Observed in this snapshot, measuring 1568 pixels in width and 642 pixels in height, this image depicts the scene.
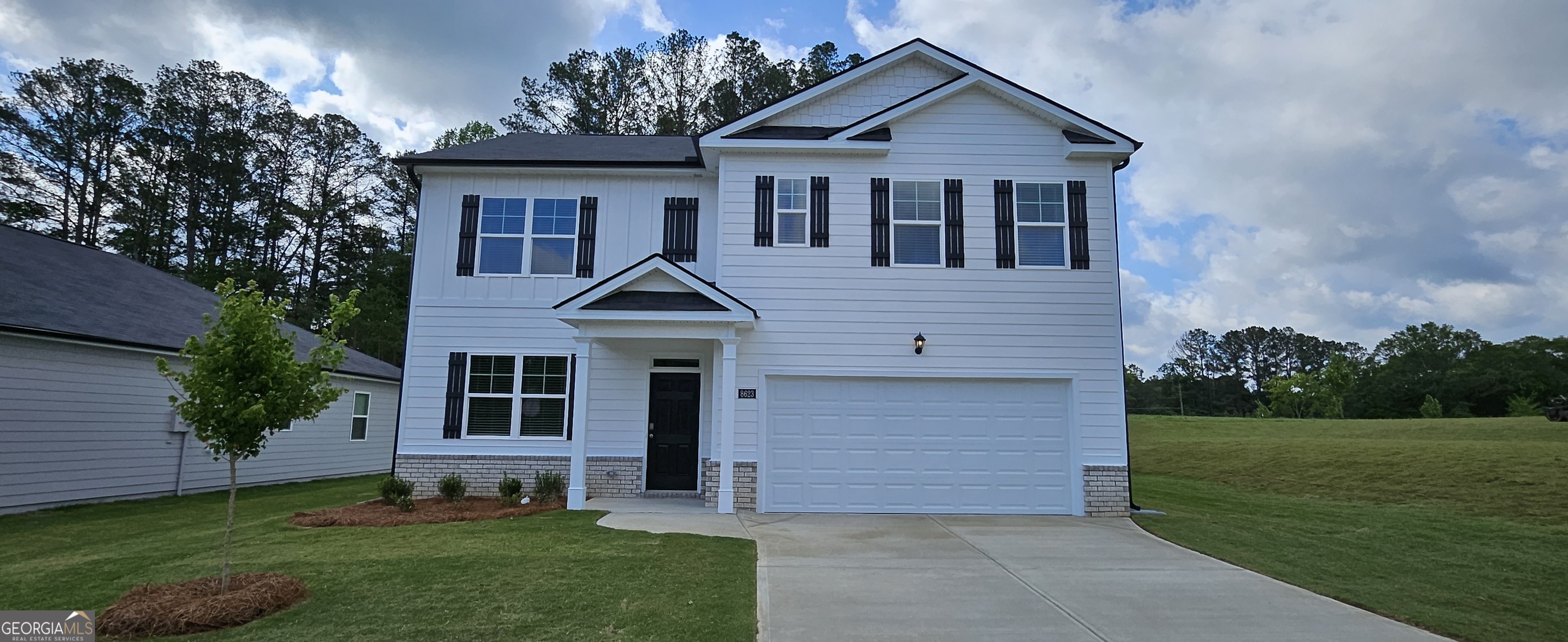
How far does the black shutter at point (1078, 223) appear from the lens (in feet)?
38.3

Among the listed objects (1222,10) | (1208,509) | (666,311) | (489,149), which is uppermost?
(1222,10)

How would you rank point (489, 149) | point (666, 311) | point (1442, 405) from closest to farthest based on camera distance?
point (666, 311) < point (489, 149) < point (1442, 405)

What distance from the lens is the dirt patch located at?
4.97 metres

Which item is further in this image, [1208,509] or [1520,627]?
[1208,509]

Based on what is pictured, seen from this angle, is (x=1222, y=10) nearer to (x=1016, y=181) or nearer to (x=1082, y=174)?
(x=1082, y=174)

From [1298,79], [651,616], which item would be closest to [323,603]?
[651,616]

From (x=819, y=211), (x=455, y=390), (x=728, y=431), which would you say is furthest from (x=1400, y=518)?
(x=455, y=390)

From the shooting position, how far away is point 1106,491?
1108cm

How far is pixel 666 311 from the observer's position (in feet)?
34.8

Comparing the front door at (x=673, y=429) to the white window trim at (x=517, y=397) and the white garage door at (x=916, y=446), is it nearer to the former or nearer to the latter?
the white window trim at (x=517, y=397)

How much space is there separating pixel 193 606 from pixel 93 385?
984 cm

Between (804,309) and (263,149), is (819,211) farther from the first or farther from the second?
(263,149)

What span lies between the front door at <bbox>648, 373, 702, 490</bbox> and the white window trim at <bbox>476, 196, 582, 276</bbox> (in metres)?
2.41

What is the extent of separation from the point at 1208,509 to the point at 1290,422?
29.1 metres
